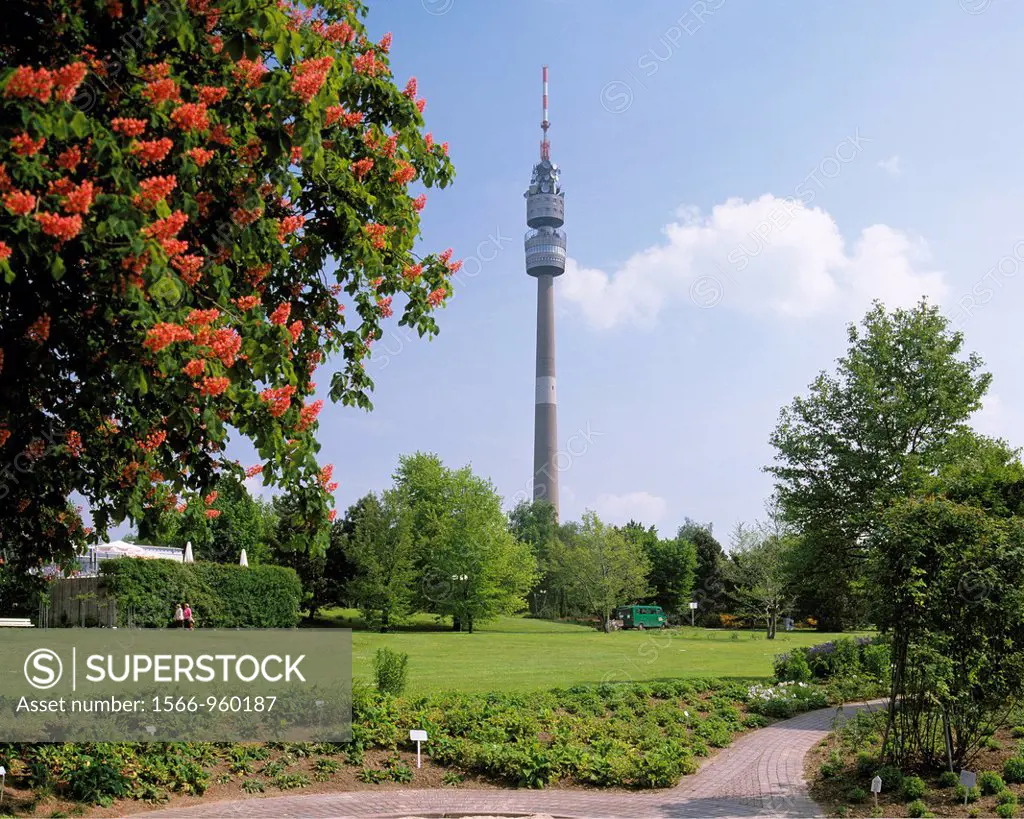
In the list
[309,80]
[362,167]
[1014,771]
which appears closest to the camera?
[309,80]

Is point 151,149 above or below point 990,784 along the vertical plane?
above

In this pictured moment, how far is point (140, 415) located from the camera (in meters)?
6.64

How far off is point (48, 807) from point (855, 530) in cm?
1921

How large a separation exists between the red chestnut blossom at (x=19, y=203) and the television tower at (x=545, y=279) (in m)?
111

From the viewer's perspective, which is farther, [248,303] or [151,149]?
[248,303]

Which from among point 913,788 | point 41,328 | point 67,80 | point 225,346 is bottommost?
point 913,788

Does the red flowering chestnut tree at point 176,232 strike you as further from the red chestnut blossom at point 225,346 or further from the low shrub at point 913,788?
the low shrub at point 913,788

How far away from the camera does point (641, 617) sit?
6150cm

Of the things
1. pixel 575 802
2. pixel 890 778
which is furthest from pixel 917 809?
pixel 575 802

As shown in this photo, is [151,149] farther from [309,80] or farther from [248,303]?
[248,303]

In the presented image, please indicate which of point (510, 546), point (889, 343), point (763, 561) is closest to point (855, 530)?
point (889, 343)

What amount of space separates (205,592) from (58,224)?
30.4 metres

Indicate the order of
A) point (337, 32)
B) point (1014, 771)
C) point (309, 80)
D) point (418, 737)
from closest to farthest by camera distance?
point (309, 80)
point (337, 32)
point (1014, 771)
point (418, 737)

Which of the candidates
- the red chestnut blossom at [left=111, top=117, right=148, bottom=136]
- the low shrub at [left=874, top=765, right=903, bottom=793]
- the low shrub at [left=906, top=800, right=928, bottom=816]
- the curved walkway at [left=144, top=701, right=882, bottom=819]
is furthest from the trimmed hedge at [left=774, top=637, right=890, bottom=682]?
the red chestnut blossom at [left=111, top=117, right=148, bottom=136]
